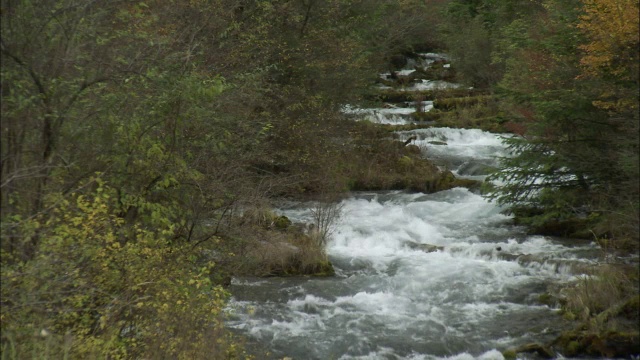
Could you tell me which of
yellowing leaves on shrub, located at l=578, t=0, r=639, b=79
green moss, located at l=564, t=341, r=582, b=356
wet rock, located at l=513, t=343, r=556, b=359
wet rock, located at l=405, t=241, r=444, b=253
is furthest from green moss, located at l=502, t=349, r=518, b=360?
wet rock, located at l=405, t=241, r=444, b=253

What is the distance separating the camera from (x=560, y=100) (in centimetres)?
1323

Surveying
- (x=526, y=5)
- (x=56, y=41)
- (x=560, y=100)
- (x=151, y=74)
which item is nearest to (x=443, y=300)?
(x=560, y=100)

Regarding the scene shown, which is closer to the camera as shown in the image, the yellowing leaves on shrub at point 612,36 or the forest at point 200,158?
the forest at point 200,158

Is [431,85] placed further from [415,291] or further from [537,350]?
[537,350]

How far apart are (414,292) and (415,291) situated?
48 millimetres

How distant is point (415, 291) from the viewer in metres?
12.3

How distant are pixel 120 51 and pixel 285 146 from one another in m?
10.0

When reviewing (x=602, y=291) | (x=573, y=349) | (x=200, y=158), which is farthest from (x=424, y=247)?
(x=200, y=158)

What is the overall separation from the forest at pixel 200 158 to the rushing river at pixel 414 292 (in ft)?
2.15

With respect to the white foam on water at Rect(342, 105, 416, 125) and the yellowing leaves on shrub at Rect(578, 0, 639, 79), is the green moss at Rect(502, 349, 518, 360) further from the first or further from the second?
the white foam on water at Rect(342, 105, 416, 125)

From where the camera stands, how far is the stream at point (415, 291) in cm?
1002

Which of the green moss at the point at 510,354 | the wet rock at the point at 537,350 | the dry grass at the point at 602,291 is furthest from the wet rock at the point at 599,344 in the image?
the dry grass at the point at 602,291

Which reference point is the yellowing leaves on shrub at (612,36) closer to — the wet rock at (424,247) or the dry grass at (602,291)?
the dry grass at (602,291)

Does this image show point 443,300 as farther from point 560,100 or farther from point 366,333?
point 560,100
